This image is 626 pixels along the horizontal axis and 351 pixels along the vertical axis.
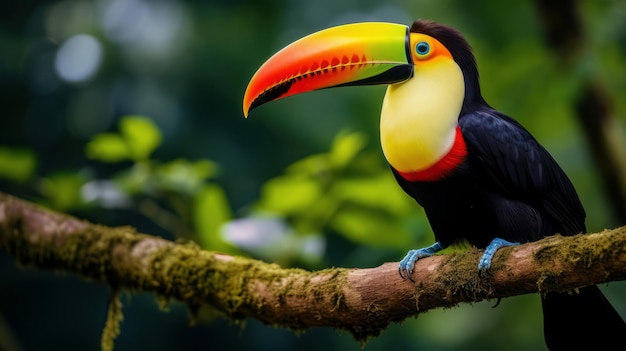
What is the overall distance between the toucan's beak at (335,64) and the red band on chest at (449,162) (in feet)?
0.94

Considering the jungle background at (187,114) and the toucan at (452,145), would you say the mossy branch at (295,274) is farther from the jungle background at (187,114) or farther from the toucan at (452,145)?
the jungle background at (187,114)

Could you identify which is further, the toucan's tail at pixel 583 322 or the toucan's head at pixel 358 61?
the toucan's head at pixel 358 61

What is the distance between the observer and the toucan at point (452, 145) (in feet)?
7.72

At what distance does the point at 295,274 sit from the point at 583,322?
0.92m

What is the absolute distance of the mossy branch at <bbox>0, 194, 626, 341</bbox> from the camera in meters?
1.85

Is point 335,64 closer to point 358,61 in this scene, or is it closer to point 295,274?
point 358,61

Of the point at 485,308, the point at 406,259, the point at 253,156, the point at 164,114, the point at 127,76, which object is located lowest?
the point at 485,308

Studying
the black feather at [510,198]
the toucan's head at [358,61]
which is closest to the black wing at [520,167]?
the black feather at [510,198]

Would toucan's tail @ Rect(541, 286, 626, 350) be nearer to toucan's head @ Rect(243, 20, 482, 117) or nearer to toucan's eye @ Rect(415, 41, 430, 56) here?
toucan's head @ Rect(243, 20, 482, 117)

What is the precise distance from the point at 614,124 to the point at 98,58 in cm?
507

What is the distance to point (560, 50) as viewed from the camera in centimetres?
372

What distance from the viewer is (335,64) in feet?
8.29

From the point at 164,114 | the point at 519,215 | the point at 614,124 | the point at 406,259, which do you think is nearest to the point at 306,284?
the point at 406,259

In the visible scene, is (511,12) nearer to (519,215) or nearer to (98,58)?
(98,58)
